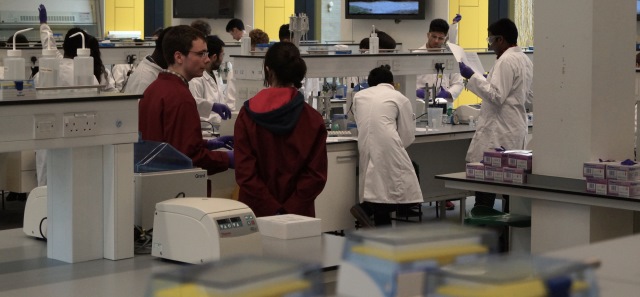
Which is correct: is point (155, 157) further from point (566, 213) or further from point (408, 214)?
point (408, 214)

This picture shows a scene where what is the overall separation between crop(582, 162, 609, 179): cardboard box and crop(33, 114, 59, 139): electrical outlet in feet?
7.08

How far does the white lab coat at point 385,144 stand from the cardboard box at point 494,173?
1.43 meters

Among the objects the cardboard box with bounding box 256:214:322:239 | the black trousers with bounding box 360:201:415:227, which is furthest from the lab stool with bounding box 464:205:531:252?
the cardboard box with bounding box 256:214:322:239

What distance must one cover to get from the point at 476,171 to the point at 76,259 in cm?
206

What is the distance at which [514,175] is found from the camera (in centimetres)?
448

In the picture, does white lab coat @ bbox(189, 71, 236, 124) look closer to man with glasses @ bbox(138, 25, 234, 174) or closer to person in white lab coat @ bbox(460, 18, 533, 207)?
person in white lab coat @ bbox(460, 18, 533, 207)

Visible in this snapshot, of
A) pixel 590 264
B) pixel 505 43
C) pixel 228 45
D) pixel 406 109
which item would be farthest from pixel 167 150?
pixel 228 45

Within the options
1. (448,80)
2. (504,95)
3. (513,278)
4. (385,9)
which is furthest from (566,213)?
(385,9)

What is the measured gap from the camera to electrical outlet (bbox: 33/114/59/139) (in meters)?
A: 3.09

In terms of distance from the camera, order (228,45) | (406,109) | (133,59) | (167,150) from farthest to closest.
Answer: (228,45) < (133,59) < (406,109) < (167,150)

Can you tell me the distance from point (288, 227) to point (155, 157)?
0.60 metres

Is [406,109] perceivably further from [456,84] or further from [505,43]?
[456,84]

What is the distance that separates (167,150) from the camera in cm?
356

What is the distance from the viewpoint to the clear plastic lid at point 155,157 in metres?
3.51
